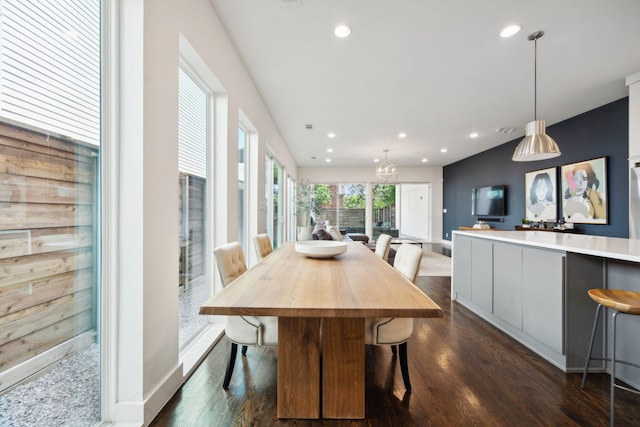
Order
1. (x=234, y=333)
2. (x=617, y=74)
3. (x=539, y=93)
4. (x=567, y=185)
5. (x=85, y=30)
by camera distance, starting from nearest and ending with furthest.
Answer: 1. (x=85, y=30)
2. (x=234, y=333)
3. (x=617, y=74)
4. (x=539, y=93)
5. (x=567, y=185)

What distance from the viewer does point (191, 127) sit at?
2221 millimetres

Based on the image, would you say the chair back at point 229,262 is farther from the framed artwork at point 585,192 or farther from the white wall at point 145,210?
the framed artwork at point 585,192

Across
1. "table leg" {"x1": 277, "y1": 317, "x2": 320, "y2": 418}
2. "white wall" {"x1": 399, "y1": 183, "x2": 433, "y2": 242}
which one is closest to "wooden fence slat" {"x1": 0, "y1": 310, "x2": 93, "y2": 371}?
"table leg" {"x1": 277, "y1": 317, "x2": 320, "y2": 418}

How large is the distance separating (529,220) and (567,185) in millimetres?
1045

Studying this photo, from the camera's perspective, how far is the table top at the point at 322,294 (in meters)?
0.99

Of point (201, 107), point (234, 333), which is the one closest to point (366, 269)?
point (234, 333)

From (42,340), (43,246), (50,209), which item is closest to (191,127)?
(50,209)

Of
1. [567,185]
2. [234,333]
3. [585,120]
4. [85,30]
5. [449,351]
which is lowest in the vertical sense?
[449,351]

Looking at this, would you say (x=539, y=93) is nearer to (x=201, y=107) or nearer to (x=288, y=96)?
(x=288, y=96)

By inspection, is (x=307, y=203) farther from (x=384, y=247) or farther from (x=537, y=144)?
(x=537, y=144)

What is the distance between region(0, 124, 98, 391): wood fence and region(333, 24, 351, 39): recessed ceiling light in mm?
2134

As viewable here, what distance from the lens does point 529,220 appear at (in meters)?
5.63

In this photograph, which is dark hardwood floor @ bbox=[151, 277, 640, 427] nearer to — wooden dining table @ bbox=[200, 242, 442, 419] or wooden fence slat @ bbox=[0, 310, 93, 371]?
wooden dining table @ bbox=[200, 242, 442, 419]

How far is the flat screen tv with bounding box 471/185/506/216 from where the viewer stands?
259 inches
